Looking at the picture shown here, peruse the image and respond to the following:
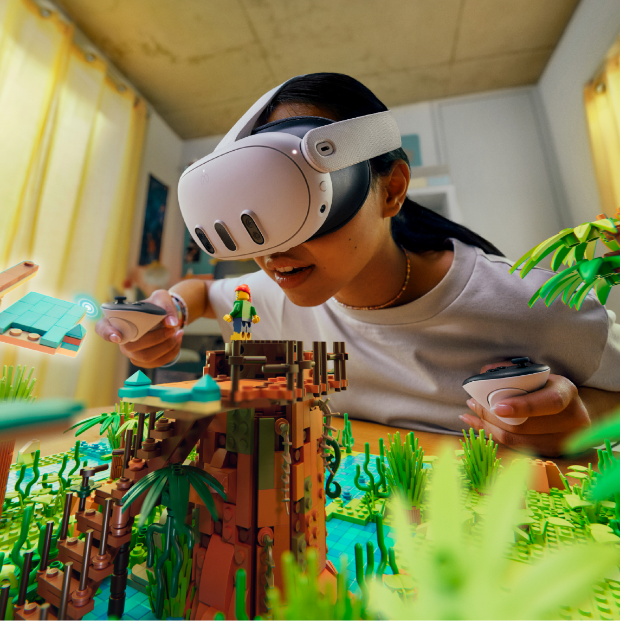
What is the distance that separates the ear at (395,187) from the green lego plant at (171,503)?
485 mm

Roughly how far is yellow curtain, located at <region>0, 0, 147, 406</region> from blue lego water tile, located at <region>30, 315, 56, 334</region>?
0.81m

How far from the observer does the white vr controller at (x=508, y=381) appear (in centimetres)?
41

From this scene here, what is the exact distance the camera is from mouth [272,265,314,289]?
48 cm

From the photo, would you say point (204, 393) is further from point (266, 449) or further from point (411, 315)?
point (411, 315)

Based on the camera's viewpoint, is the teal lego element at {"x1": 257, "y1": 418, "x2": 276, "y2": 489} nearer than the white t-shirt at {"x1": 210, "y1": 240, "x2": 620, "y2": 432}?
Yes

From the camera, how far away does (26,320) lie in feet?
0.96

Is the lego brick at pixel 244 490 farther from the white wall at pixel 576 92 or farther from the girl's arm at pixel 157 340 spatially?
the white wall at pixel 576 92

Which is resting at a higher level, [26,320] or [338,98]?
[338,98]

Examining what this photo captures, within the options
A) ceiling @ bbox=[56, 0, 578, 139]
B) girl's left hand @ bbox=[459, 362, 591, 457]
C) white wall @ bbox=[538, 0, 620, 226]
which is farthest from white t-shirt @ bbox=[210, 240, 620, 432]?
ceiling @ bbox=[56, 0, 578, 139]

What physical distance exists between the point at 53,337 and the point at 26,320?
3 centimetres

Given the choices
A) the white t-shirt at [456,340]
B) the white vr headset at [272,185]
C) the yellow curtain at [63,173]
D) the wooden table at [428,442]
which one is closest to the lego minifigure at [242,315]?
the white vr headset at [272,185]

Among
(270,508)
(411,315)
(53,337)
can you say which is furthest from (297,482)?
(411,315)

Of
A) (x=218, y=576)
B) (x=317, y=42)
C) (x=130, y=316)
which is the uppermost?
(x=317, y=42)

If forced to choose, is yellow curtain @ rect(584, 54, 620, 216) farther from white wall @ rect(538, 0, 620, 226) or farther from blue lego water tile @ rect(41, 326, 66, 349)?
blue lego water tile @ rect(41, 326, 66, 349)
